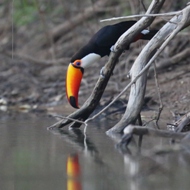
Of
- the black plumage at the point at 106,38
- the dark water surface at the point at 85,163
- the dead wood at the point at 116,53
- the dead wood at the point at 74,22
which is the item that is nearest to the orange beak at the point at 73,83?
the black plumage at the point at 106,38

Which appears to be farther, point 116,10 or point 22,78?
point 116,10

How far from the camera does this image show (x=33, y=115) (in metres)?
8.77

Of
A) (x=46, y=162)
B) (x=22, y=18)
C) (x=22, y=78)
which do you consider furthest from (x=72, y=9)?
(x=46, y=162)

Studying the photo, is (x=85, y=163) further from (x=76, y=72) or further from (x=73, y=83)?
(x=76, y=72)

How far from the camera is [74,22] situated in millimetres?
12297

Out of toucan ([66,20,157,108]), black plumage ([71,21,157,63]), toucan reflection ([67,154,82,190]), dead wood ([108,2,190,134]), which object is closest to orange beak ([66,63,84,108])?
toucan ([66,20,157,108])

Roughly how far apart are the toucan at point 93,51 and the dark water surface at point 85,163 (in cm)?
65

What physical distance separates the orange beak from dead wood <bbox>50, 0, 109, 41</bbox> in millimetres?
4448

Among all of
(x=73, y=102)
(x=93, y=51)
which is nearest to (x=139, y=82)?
(x=73, y=102)

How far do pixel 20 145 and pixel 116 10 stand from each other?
6574 millimetres

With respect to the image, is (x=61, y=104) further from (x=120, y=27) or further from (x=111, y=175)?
(x=111, y=175)

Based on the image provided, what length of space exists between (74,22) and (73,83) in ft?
17.2

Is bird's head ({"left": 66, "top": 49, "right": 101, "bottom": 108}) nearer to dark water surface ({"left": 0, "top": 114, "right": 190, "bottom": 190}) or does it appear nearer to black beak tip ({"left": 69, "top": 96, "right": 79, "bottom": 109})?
black beak tip ({"left": 69, "top": 96, "right": 79, "bottom": 109})

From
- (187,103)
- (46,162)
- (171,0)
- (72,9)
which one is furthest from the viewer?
(72,9)
